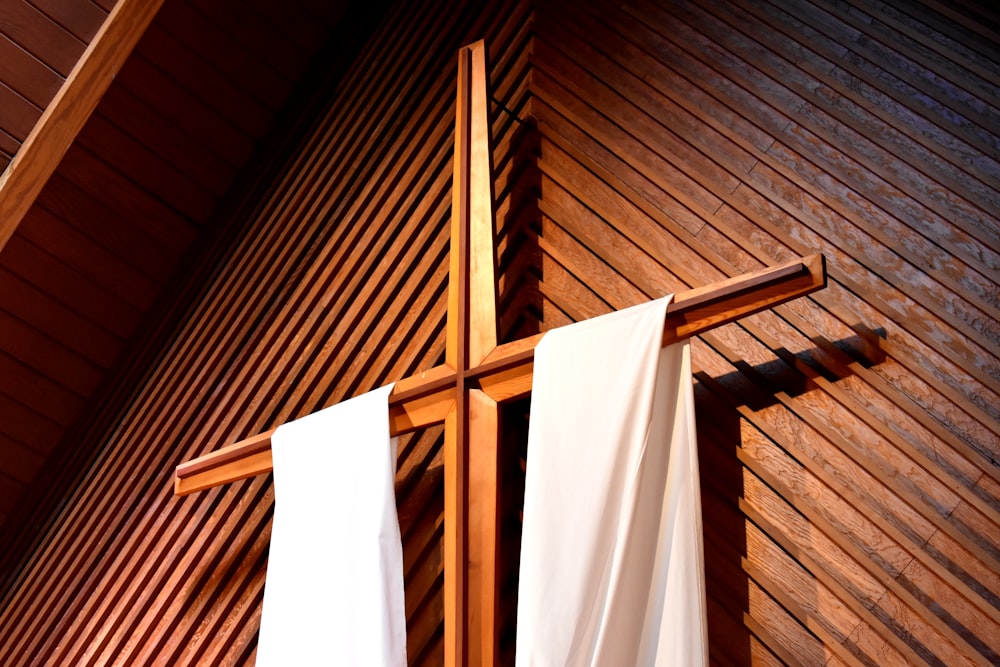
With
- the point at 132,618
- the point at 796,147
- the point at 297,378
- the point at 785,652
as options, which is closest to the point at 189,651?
the point at 132,618

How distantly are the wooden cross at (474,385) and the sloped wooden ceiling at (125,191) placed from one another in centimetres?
138

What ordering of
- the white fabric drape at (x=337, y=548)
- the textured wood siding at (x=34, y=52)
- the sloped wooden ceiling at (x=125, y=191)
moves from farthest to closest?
the sloped wooden ceiling at (x=125, y=191) → the textured wood siding at (x=34, y=52) → the white fabric drape at (x=337, y=548)

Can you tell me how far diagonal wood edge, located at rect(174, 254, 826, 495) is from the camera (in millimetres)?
1687

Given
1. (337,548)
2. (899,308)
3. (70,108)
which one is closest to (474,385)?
(337,548)

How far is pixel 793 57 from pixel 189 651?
6.60 feet

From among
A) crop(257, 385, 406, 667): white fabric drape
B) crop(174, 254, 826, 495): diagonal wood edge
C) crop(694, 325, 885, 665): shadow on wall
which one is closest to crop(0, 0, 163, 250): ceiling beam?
crop(174, 254, 826, 495): diagonal wood edge

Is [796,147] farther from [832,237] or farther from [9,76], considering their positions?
[9,76]

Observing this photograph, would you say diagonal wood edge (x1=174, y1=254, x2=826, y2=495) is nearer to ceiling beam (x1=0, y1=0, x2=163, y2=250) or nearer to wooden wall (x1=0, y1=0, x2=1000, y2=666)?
wooden wall (x1=0, y1=0, x2=1000, y2=666)

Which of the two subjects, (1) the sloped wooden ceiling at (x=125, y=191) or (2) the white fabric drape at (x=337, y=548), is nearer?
(2) the white fabric drape at (x=337, y=548)

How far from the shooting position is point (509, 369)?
1.94m

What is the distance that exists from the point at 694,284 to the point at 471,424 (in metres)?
0.58

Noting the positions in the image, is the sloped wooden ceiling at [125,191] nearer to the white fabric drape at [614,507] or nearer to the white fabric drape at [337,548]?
the white fabric drape at [337,548]

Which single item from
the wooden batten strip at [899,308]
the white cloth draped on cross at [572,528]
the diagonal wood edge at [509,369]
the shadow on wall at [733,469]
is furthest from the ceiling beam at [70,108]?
the shadow on wall at [733,469]

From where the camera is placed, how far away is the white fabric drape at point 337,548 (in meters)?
1.87
